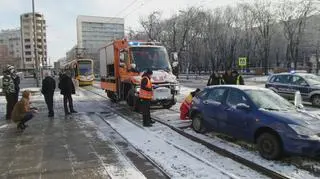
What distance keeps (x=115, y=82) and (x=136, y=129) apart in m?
7.01

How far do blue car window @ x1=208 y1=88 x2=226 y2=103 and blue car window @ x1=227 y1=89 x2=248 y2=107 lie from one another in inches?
11.7

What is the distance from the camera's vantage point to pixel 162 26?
208ft

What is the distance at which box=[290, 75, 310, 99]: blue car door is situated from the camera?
15.6m

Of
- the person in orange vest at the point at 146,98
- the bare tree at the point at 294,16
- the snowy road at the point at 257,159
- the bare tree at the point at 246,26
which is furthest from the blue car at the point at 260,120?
the bare tree at the point at 246,26

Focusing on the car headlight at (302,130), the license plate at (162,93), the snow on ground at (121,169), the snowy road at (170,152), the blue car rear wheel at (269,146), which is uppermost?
the license plate at (162,93)

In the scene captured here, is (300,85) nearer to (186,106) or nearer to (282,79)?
(282,79)

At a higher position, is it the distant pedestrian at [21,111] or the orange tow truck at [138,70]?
the orange tow truck at [138,70]

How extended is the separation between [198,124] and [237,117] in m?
1.84

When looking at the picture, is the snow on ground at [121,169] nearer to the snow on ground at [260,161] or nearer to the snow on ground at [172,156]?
the snow on ground at [172,156]

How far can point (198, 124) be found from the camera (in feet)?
31.5

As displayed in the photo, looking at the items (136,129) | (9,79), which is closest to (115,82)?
(9,79)

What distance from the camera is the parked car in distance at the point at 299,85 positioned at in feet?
A: 50.2

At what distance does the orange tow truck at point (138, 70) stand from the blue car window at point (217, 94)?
16.1ft


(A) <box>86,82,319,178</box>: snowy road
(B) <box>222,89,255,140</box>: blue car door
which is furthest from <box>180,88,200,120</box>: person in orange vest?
(B) <box>222,89,255,140</box>: blue car door
